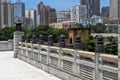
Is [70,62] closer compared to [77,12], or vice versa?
[70,62]

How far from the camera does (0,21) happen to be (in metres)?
120

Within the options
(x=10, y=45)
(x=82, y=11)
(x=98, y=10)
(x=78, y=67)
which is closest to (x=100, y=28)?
(x=82, y=11)

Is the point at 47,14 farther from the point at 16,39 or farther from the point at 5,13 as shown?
the point at 16,39

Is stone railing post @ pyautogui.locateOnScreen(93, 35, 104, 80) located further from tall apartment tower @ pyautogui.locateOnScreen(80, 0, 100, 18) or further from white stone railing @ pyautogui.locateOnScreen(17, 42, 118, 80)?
tall apartment tower @ pyautogui.locateOnScreen(80, 0, 100, 18)

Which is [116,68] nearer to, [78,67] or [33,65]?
[78,67]

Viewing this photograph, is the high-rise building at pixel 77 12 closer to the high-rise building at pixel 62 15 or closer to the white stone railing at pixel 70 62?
the high-rise building at pixel 62 15

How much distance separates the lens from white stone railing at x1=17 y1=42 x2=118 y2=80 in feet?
26.7

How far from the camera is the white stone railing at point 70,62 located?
8.13 m

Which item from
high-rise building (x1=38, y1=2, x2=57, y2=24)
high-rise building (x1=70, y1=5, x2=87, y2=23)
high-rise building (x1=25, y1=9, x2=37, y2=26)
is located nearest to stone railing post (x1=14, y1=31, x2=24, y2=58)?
high-rise building (x1=70, y1=5, x2=87, y2=23)

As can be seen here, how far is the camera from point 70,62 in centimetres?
1135

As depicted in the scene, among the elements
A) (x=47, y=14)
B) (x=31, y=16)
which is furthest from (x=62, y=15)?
(x=31, y=16)

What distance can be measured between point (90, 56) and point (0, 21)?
113 metres

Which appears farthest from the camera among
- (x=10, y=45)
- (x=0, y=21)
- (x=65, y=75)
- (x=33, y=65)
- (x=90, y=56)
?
(x=0, y=21)

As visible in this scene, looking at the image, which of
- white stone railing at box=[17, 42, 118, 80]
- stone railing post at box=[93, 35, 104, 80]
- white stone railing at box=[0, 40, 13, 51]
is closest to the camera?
white stone railing at box=[17, 42, 118, 80]
